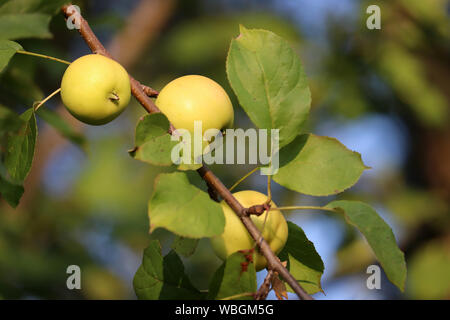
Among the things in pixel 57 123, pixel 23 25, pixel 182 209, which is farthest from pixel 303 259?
pixel 57 123

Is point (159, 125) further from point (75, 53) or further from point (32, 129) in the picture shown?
point (75, 53)

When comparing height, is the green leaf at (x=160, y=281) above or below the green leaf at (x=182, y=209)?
below

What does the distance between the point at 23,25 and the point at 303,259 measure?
1.60 ft

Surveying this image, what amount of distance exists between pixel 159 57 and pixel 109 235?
4.28 ft

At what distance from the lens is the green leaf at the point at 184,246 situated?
28.0 inches

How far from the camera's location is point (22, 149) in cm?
65

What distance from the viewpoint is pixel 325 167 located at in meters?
0.65

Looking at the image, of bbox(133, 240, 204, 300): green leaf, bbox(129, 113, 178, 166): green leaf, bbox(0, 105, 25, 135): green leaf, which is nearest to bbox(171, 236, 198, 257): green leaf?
bbox(133, 240, 204, 300): green leaf

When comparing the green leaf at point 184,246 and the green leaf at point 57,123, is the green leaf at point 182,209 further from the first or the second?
the green leaf at point 57,123

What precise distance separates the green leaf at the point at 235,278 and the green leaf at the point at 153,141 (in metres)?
0.15

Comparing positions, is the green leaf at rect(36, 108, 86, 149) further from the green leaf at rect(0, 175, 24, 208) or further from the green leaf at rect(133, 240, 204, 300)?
the green leaf at rect(133, 240, 204, 300)

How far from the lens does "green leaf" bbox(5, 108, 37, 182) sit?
635 mm

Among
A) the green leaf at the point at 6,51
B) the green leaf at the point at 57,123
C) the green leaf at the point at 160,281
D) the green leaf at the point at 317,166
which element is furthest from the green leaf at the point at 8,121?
the green leaf at the point at 57,123
